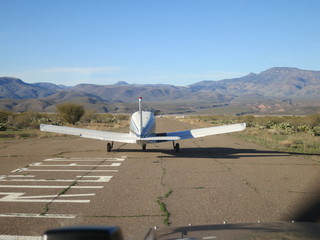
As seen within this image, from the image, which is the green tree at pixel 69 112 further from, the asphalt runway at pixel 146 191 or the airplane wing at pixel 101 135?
the asphalt runway at pixel 146 191

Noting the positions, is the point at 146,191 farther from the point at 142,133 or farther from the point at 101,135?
the point at 101,135

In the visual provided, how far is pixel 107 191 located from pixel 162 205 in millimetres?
2193

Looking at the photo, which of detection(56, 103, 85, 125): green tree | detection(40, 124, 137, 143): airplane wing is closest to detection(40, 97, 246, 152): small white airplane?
detection(40, 124, 137, 143): airplane wing

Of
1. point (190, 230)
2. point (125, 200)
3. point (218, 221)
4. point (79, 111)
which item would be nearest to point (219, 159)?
point (125, 200)

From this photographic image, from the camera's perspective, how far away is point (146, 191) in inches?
393

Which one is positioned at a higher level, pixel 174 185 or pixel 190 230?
pixel 190 230

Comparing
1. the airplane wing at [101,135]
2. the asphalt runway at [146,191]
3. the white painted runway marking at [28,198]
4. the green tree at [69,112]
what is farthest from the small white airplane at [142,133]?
the green tree at [69,112]

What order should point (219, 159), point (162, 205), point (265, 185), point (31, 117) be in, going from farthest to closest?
point (31, 117)
point (219, 159)
point (265, 185)
point (162, 205)

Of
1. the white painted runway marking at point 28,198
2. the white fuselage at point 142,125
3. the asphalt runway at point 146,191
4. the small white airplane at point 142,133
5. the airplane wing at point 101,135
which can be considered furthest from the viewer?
the airplane wing at point 101,135

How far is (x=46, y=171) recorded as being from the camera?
1349cm

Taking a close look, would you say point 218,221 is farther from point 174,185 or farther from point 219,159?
point 219,159

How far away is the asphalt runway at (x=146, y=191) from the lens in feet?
24.0

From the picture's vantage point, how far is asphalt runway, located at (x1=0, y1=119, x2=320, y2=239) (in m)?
7.32

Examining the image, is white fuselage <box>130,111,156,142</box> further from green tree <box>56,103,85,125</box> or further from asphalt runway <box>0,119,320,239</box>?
green tree <box>56,103,85,125</box>
